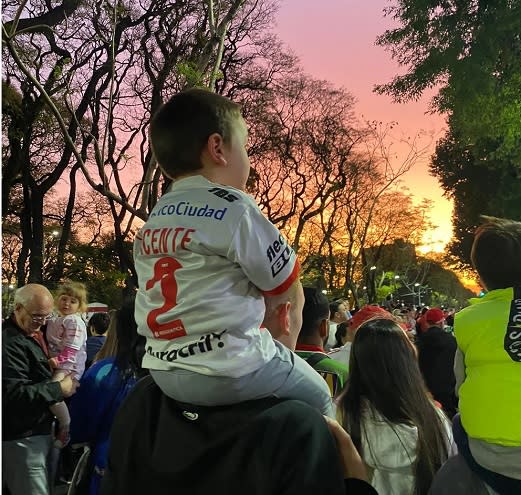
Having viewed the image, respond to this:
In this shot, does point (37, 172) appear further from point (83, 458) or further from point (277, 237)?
point (277, 237)

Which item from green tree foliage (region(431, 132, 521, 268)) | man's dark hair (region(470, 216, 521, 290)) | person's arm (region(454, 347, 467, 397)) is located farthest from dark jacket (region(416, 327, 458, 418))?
green tree foliage (region(431, 132, 521, 268))

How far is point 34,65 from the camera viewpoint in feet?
45.6

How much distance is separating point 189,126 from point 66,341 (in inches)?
172

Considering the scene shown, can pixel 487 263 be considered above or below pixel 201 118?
below

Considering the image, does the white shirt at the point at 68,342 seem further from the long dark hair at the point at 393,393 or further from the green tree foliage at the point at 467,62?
the green tree foliage at the point at 467,62

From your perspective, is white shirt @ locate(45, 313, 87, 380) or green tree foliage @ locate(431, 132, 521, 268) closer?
white shirt @ locate(45, 313, 87, 380)

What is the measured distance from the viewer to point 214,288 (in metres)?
1.23

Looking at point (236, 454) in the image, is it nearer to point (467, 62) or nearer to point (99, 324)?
point (99, 324)

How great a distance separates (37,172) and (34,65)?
1024 cm

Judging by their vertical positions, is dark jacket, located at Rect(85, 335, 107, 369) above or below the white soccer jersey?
below

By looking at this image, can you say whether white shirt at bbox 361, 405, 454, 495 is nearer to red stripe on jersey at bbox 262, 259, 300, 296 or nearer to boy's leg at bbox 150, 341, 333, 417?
boy's leg at bbox 150, 341, 333, 417

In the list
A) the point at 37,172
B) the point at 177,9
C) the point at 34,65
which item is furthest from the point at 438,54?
the point at 37,172

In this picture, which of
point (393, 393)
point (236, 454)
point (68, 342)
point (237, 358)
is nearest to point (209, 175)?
point (237, 358)

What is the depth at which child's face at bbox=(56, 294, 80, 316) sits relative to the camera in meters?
6.04
